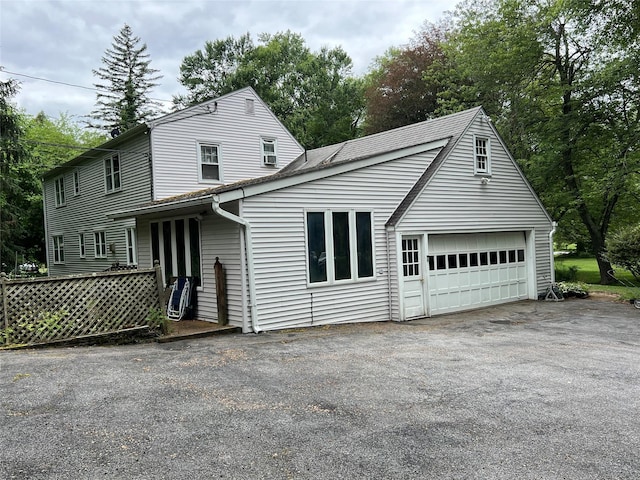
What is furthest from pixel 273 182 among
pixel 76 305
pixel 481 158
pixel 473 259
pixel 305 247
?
A: pixel 481 158

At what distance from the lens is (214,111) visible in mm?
Result: 17156

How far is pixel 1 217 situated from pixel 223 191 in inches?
767

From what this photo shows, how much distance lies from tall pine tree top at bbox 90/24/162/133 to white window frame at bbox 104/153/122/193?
23562mm

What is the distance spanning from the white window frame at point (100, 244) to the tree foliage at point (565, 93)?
59.0 feet

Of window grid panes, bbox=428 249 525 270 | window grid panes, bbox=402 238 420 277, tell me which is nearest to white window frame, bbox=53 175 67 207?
window grid panes, bbox=402 238 420 277

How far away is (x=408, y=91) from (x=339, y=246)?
2329 cm

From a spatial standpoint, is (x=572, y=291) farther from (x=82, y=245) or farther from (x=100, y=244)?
(x=82, y=245)

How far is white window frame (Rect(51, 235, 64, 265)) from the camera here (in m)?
23.6

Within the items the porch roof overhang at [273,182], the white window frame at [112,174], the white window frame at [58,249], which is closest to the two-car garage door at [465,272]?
the porch roof overhang at [273,182]

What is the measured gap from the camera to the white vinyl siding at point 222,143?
15875mm

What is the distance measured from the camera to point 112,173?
18.1 meters

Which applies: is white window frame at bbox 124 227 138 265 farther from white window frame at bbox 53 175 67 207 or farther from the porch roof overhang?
white window frame at bbox 53 175 67 207

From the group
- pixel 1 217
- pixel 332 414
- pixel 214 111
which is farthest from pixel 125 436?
pixel 1 217

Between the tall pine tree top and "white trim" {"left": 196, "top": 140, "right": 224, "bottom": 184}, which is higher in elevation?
the tall pine tree top
